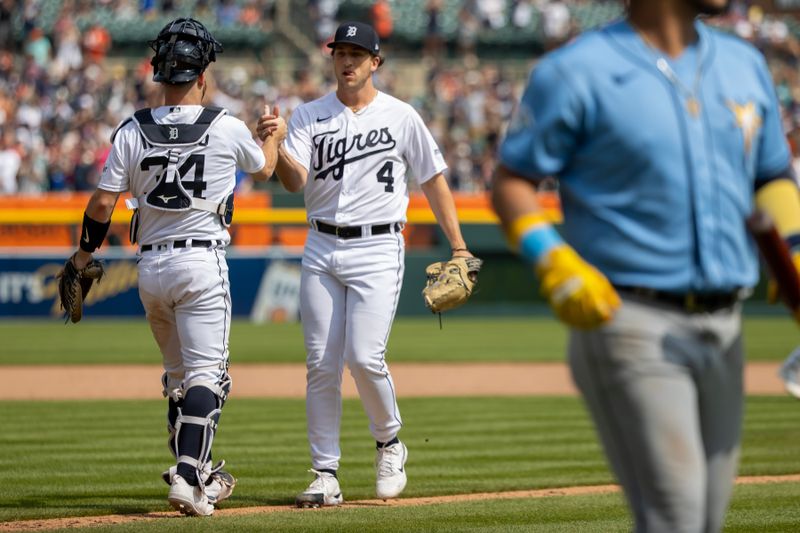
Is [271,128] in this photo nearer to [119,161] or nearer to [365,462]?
[119,161]

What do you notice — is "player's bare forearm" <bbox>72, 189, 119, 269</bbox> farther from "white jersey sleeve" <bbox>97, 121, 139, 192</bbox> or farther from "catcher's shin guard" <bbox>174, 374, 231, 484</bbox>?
"catcher's shin guard" <bbox>174, 374, 231, 484</bbox>

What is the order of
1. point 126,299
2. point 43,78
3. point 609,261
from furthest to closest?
point 43,78
point 126,299
point 609,261

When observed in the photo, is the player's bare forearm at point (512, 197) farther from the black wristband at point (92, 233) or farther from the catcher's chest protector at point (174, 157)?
the black wristband at point (92, 233)

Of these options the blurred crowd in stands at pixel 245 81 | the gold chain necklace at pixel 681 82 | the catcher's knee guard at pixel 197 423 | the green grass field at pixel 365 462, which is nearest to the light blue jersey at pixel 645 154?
the gold chain necklace at pixel 681 82

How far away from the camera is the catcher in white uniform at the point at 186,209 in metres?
Result: 6.15

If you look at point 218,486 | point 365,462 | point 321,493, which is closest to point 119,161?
point 218,486

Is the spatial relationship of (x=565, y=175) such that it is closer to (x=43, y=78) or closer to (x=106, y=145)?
(x=106, y=145)

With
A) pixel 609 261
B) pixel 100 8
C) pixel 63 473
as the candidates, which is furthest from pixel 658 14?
pixel 100 8

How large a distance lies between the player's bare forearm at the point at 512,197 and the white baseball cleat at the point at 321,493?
3341 mm

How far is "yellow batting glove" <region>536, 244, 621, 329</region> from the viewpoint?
3.22 metres

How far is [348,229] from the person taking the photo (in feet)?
21.7

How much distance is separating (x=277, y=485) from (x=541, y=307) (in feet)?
53.3

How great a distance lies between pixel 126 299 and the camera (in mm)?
22047

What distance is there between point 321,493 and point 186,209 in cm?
155
